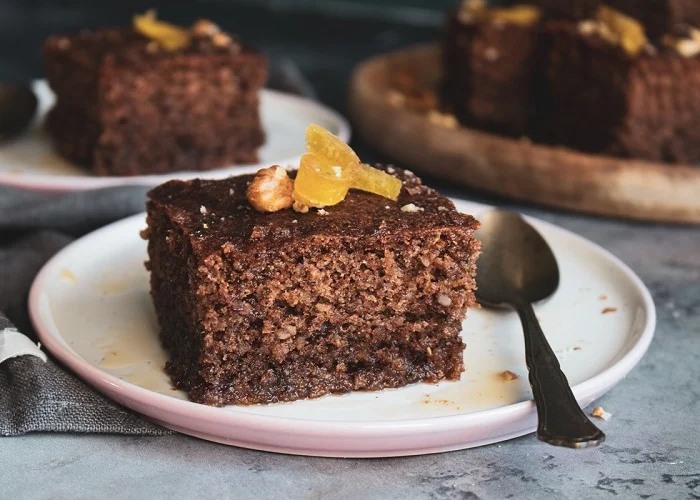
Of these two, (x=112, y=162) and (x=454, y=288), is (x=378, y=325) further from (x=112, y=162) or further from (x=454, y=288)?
(x=112, y=162)

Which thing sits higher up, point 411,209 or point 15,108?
point 411,209

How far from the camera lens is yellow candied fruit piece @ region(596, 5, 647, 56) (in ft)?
14.8

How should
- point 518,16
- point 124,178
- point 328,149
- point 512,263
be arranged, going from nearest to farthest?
1. point 328,149
2. point 512,263
3. point 124,178
4. point 518,16

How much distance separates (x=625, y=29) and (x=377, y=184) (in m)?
2.40

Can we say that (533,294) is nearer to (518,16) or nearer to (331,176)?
(331,176)

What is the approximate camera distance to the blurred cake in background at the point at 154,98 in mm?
4305

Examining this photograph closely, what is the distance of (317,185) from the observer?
261cm

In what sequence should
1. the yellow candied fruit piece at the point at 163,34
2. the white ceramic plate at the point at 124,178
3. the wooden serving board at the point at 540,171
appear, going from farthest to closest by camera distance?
the yellow candied fruit piece at the point at 163,34 < the wooden serving board at the point at 540,171 < the white ceramic plate at the point at 124,178

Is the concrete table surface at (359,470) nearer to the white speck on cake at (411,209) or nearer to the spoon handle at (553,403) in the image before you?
the spoon handle at (553,403)

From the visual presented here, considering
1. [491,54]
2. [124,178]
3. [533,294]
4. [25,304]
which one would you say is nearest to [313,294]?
[533,294]

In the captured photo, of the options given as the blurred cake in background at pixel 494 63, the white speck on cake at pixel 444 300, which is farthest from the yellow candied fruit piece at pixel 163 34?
the white speck on cake at pixel 444 300

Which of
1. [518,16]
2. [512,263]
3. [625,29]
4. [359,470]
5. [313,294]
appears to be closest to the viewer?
[359,470]

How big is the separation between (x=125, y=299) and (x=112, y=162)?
145 cm

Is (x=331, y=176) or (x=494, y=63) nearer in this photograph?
(x=331, y=176)
